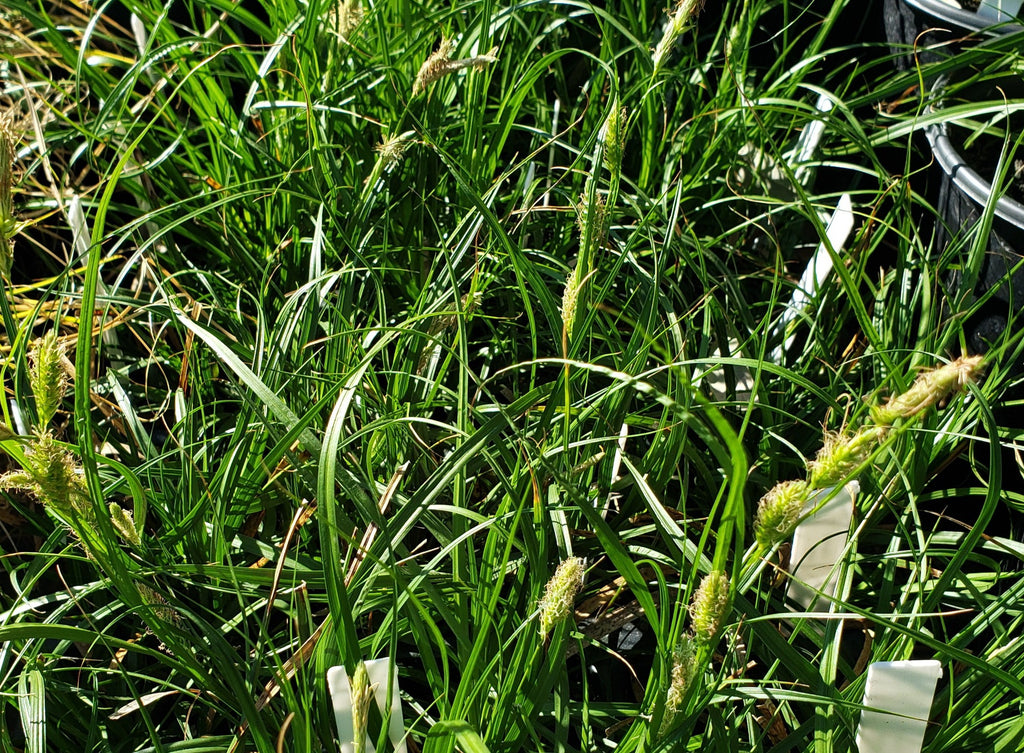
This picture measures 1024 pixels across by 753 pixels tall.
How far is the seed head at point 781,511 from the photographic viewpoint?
52 cm

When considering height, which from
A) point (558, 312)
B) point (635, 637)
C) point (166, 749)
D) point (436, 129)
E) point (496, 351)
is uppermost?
point (436, 129)

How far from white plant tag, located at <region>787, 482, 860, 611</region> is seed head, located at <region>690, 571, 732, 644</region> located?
10.9 inches

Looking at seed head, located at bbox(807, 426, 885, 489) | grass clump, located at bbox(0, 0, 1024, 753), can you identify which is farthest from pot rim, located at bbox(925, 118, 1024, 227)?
seed head, located at bbox(807, 426, 885, 489)

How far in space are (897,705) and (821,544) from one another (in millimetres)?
175

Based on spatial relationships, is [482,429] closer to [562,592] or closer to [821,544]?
[562,592]

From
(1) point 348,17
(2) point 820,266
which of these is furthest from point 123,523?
(2) point 820,266

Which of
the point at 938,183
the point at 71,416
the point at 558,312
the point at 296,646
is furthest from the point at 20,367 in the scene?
the point at 938,183

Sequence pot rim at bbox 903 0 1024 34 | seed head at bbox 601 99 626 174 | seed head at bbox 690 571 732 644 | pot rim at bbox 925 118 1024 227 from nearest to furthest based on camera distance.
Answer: seed head at bbox 690 571 732 644, seed head at bbox 601 99 626 174, pot rim at bbox 925 118 1024 227, pot rim at bbox 903 0 1024 34

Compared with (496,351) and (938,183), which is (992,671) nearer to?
(496,351)

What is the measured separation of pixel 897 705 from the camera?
29.5 inches

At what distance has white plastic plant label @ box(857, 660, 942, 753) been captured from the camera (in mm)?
734

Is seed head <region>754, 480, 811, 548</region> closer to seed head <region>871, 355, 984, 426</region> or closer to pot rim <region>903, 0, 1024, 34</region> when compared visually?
seed head <region>871, 355, 984, 426</region>

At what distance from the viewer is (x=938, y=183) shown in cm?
152

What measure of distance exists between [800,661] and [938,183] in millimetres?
1032
